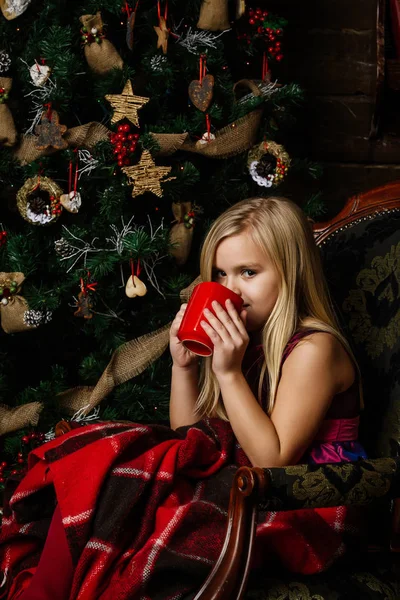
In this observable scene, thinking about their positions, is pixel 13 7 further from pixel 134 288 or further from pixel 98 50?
pixel 134 288

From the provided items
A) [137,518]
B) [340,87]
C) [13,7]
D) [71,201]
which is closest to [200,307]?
[137,518]

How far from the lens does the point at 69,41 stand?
1.92 metres

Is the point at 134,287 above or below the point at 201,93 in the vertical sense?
below

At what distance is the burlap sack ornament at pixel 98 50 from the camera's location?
191 centimetres

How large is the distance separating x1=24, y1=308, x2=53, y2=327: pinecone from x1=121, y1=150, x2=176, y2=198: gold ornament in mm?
439

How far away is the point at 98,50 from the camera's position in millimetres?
1932

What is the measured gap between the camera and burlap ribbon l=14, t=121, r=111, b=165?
76.9 inches

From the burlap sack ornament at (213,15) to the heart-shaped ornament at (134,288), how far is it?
2.47 ft

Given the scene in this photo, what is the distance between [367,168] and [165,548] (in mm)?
1810

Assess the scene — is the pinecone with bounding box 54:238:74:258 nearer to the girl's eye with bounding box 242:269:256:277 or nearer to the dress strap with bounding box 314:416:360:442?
the girl's eye with bounding box 242:269:256:277

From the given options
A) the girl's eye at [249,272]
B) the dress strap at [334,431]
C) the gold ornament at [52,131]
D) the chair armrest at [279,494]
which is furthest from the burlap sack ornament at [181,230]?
the chair armrest at [279,494]

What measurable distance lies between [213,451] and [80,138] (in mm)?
1019

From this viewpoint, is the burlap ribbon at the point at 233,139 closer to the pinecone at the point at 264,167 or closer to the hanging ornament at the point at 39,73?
the pinecone at the point at 264,167

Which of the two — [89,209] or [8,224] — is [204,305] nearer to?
[89,209]
